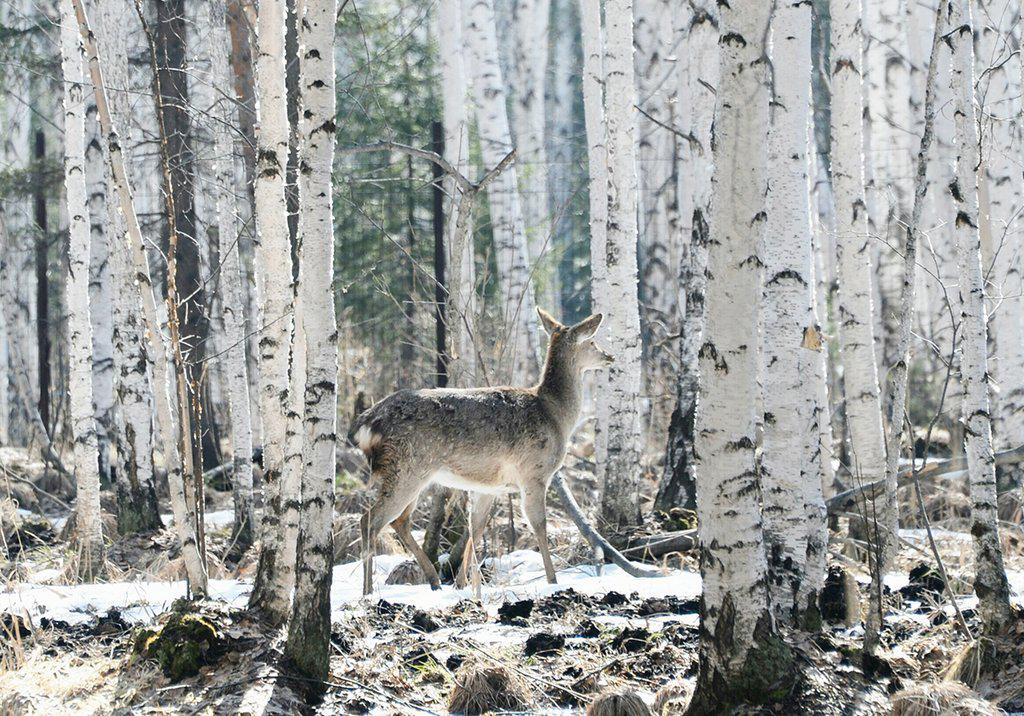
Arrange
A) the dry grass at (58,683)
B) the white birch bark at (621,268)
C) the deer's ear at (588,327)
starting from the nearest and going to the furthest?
1. the dry grass at (58,683)
2. the deer's ear at (588,327)
3. the white birch bark at (621,268)

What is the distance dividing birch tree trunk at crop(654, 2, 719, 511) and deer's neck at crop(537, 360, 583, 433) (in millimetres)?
1698

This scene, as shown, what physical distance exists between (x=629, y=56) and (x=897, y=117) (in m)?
10.1

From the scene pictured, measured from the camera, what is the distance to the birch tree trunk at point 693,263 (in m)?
10.5

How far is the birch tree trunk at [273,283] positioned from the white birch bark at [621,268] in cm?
479

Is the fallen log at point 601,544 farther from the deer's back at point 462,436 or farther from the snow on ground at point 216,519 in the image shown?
the snow on ground at point 216,519

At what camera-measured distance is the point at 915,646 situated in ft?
18.7

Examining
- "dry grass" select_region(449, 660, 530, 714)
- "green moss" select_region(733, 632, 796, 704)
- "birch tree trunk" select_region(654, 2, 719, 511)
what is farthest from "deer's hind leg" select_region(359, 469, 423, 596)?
"green moss" select_region(733, 632, 796, 704)

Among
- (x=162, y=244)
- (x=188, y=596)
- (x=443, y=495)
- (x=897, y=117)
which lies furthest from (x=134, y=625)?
(x=897, y=117)

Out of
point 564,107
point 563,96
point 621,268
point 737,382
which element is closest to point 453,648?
point 737,382

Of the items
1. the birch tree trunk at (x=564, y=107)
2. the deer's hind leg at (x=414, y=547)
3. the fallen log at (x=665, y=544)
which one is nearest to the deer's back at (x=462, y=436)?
the deer's hind leg at (x=414, y=547)

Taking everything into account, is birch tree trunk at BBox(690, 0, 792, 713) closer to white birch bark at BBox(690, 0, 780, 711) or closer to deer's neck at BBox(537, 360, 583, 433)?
white birch bark at BBox(690, 0, 780, 711)

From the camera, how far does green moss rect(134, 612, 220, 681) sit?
5.14m

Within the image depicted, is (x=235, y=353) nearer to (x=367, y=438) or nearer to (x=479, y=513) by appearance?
(x=367, y=438)

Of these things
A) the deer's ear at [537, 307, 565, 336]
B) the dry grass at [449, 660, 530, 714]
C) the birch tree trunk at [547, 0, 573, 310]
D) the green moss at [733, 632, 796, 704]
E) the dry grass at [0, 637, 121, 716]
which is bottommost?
the dry grass at [449, 660, 530, 714]
